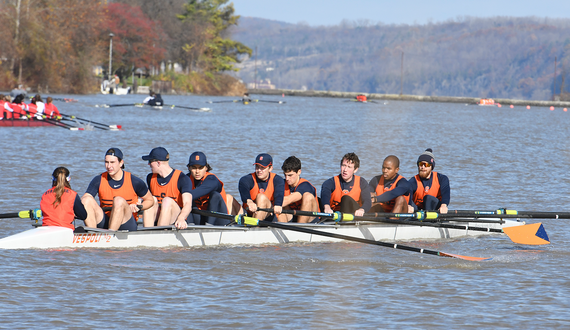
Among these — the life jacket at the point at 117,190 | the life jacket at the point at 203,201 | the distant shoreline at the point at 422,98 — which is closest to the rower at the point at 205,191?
the life jacket at the point at 203,201

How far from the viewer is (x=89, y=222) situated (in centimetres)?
961

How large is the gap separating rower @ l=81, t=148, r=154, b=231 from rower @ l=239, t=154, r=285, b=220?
142 cm

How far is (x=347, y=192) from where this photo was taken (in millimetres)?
10906

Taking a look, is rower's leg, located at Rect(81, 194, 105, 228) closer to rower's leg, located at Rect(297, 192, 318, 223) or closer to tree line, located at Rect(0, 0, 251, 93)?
rower's leg, located at Rect(297, 192, 318, 223)

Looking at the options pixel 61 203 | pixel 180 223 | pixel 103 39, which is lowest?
pixel 180 223

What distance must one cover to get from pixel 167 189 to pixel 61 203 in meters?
1.52

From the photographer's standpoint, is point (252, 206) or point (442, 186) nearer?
point (252, 206)

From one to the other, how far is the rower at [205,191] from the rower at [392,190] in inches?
89.5

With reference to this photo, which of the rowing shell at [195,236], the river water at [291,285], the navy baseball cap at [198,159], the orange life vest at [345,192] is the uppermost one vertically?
the navy baseball cap at [198,159]

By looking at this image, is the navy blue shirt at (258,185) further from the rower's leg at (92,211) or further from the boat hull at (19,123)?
the boat hull at (19,123)

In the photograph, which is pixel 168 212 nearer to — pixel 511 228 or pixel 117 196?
pixel 117 196

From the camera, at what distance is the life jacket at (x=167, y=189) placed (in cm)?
1007

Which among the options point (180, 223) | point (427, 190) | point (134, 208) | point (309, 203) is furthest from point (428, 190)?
point (134, 208)

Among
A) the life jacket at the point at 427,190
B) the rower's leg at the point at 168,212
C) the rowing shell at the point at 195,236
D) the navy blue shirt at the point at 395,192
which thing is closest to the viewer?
the rowing shell at the point at 195,236
